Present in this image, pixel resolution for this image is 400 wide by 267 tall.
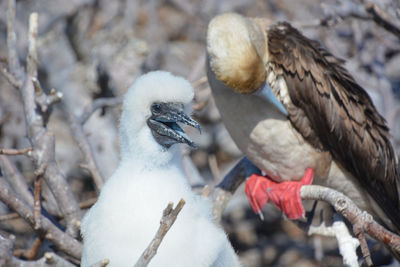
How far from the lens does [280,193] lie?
402 cm

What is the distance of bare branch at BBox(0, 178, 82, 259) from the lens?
121 inches

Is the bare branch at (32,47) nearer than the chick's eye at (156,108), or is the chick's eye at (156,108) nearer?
the chick's eye at (156,108)

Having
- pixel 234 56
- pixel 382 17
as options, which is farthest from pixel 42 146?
pixel 382 17

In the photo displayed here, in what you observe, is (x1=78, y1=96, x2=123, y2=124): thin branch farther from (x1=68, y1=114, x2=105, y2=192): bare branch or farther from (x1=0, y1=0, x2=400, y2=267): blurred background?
(x1=0, y1=0, x2=400, y2=267): blurred background

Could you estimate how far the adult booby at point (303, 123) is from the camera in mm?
3824

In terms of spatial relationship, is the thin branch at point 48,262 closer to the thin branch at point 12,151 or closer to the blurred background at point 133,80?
the thin branch at point 12,151

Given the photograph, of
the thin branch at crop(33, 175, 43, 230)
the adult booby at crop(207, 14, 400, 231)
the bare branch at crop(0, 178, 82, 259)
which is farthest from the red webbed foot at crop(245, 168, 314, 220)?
the thin branch at crop(33, 175, 43, 230)

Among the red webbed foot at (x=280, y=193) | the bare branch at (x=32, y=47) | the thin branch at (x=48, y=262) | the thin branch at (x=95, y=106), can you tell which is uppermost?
the bare branch at (x=32, y=47)

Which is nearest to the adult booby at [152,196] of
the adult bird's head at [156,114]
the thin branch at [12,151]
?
the adult bird's head at [156,114]

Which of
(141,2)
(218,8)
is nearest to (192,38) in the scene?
(141,2)

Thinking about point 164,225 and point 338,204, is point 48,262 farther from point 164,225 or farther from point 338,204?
point 338,204

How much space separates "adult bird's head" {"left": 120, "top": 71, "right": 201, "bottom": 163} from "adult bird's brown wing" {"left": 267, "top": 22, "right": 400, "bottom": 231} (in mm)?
1203

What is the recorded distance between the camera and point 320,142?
13.2 feet

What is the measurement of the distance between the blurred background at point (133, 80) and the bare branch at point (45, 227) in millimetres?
967
